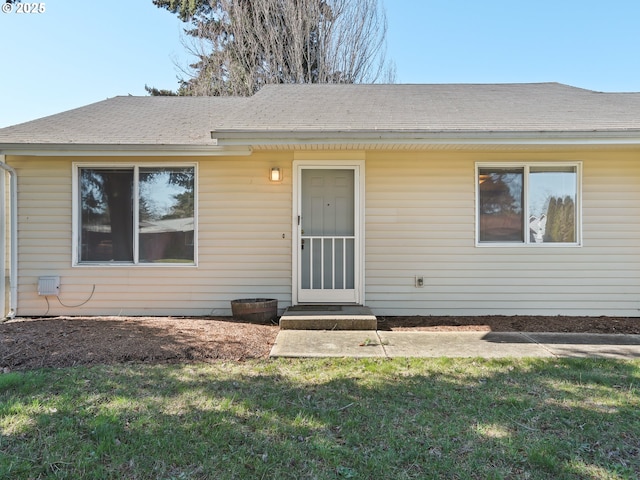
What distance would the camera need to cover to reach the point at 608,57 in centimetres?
1367

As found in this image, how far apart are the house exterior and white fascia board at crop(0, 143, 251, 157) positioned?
29cm

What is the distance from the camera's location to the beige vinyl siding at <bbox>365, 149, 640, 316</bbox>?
5.89 metres

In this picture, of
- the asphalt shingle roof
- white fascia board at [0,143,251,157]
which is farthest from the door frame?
white fascia board at [0,143,251,157]

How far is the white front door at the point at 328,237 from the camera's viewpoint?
238 inches

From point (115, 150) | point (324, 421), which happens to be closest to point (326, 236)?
point (115, 150)

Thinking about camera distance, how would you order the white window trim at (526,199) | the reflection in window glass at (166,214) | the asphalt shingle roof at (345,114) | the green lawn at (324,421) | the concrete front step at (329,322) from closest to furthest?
the green lawn at (324,421) < the concrete front step at (329,322) < the asphalt shingle roof at (345,114) < the white window trim at (526,199) < the reflection in window glass at (166,214)

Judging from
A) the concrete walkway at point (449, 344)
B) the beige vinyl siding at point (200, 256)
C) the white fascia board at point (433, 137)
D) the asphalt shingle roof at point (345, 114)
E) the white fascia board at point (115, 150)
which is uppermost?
the asphalt shingle roof at point (345, 114)

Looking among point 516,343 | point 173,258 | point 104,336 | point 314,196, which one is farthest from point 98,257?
point 516,343

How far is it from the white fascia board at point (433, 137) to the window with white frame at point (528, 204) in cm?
73

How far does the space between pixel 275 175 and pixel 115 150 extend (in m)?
2.24

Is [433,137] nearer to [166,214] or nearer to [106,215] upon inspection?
[166,214]

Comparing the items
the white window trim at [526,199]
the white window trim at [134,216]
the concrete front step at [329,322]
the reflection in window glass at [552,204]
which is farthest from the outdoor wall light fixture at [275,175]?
the reflection in window glass at [552,204]

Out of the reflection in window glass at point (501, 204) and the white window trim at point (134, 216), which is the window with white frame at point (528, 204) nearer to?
the reflection in window glass at point (501, 204)

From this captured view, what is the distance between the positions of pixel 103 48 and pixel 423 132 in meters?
9.92
